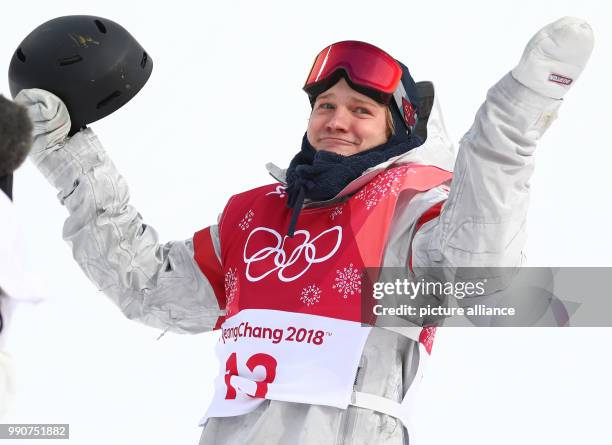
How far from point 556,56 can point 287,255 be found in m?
0.83

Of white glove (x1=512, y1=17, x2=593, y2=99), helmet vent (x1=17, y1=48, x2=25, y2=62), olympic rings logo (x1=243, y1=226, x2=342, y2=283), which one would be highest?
helmet vent (x1=17, y1=48, x2=25, y2=62)

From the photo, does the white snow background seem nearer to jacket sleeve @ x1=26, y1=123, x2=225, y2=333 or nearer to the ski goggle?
jacket sleeve @ x1=26, y1=123, x2=225, y2=333

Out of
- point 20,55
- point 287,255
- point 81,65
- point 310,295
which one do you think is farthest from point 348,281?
point 20,55

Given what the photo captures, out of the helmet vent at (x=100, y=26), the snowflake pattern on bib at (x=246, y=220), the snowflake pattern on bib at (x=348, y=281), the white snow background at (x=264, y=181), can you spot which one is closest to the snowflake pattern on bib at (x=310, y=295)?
the snowflake pattern on bib at (x=348, y=281)

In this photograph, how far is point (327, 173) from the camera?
9.10 ft

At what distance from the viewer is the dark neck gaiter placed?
2764 millimetres

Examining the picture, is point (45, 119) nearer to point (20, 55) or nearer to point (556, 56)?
point (20, 55)

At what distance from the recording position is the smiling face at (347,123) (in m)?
2.86

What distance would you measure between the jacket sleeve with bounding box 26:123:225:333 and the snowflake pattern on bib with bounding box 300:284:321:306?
1.43ft

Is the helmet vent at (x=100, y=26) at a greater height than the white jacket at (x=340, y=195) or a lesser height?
greater

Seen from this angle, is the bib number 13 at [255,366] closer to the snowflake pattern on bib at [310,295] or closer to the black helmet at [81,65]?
the snowflake pattern on bib at [310,295]

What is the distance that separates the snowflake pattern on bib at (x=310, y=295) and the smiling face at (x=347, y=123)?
1.14 feet

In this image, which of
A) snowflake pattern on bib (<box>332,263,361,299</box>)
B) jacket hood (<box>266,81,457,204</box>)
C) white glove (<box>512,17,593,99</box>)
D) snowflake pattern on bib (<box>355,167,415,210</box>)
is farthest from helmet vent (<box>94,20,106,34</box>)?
white glove (<box>512,17,593,99</box>)

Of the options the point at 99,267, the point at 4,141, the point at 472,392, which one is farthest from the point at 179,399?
the point at 4,141
